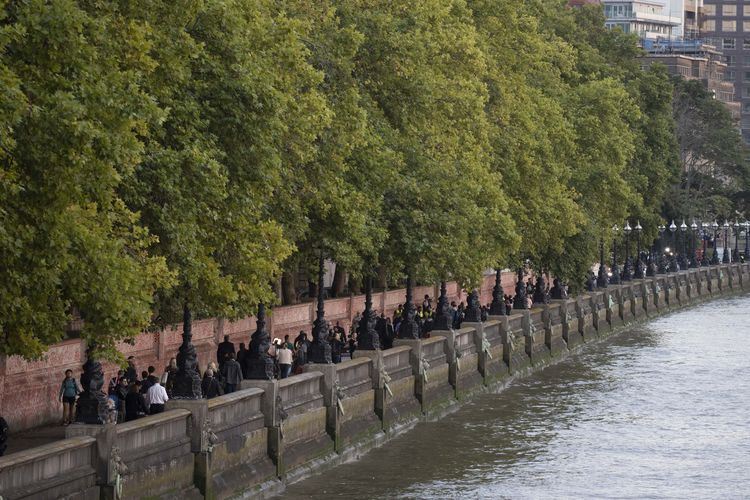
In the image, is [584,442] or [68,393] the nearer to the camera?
[68,393]

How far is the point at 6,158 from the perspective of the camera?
25.6 meters

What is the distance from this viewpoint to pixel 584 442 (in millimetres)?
47500

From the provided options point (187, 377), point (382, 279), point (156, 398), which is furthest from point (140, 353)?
point (382, 279)

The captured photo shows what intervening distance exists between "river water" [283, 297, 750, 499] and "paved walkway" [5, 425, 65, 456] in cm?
475

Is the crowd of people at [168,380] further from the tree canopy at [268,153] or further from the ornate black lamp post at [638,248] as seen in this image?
the ornate black lamp post at [638,248]

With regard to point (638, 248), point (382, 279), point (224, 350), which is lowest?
point (224, 350)

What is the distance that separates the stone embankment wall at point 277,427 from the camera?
2856 cm

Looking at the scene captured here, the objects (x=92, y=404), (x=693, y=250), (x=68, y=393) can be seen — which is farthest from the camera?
(x=693, y=250)

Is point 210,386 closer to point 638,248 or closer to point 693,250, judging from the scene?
point 638,248

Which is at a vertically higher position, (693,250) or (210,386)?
(693,250)

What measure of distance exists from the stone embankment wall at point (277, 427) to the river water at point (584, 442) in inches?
25.5

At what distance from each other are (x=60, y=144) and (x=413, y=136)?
2838 cm

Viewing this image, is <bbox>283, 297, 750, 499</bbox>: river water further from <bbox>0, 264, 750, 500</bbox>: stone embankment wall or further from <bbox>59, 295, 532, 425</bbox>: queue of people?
<bbox>59, 295, 532, 425</bbox>: queue of people

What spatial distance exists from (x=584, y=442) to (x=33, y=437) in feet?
53.9
